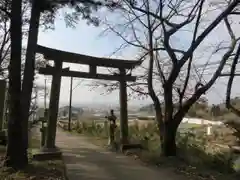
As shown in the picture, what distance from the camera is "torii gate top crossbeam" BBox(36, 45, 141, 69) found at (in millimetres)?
11346

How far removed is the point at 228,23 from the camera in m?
11.4

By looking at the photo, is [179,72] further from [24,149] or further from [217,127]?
[217,127]

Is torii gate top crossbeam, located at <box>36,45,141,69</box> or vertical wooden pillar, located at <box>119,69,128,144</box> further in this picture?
vertical wooden pillar, located at <box>119,69,128,144</box>

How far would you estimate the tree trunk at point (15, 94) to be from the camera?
28.5 feet

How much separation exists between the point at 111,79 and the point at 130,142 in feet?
8.64

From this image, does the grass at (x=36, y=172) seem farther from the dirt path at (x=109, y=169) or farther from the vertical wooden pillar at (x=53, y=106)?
the vertical wooden pillar at (x=53, y=106)

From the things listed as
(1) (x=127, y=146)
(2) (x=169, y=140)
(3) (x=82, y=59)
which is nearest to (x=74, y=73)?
(3) (x=82, y=59)

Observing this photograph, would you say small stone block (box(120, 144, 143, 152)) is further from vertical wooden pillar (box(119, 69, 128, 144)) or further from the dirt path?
the dirt path

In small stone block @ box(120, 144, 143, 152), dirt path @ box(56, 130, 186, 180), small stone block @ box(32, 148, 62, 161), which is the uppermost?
small stone block @ box(120, 144, 143, 152)

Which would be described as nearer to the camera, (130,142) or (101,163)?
(101,163)

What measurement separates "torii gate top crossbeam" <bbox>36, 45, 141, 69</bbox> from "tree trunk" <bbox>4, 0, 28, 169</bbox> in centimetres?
204

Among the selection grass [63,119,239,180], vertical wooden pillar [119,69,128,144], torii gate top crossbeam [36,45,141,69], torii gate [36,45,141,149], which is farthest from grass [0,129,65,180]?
vertical wooden pillar [119,69,128,144]

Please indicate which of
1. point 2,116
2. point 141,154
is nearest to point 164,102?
point 141,154

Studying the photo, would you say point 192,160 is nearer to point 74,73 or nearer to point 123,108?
point 123,108
